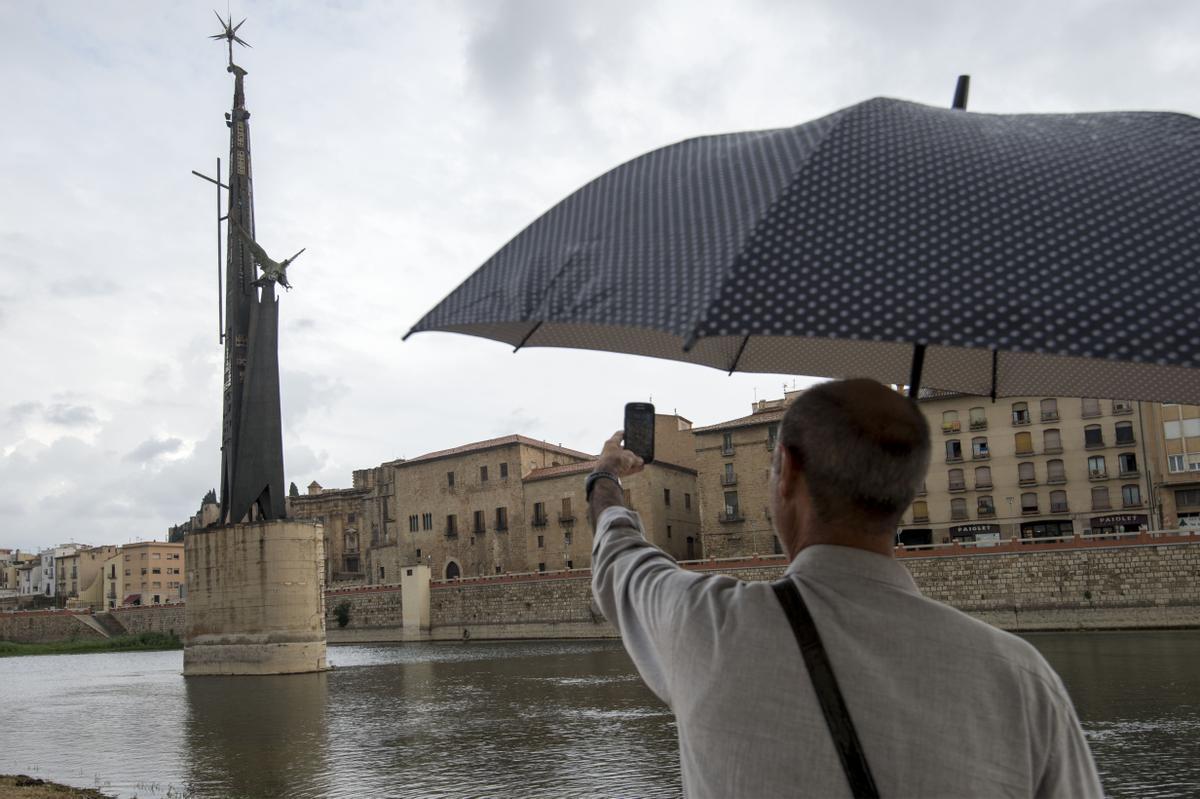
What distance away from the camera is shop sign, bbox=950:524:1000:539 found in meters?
44.8

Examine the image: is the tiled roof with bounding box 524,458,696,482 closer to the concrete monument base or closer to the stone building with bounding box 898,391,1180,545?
the stone building with bounding box 898,391,1180,545

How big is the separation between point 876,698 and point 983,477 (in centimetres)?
4703

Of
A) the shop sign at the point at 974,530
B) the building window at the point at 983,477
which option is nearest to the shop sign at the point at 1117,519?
the shop sign at the point at 974,530

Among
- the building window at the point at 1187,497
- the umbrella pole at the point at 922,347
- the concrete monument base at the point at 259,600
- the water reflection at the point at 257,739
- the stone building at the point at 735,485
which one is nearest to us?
the umbrella pole at the point at 922,347

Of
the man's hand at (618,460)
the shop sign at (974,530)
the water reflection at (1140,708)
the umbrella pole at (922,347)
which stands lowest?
the water reflection at (1140,708)

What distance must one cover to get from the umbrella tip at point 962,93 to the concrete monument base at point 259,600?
1085 inches

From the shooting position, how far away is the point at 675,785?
10.2 meters

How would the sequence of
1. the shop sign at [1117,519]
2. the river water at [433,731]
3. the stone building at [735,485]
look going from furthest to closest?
the stone building at [735,485]
the shop sign at [1117,519]
the river water at [433,731]

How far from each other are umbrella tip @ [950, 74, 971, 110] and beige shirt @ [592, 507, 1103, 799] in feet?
5.57

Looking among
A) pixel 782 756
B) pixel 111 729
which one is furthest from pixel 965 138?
pixel 111 729

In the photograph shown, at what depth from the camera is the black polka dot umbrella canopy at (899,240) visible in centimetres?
196

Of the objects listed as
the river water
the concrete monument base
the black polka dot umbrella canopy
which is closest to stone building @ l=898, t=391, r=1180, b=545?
the river water

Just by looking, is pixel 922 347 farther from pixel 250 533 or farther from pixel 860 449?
pixel 250 533

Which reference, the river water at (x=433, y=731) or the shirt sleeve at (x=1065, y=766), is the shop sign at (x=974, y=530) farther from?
the shirt sleeve at (x=1065, y=766)
